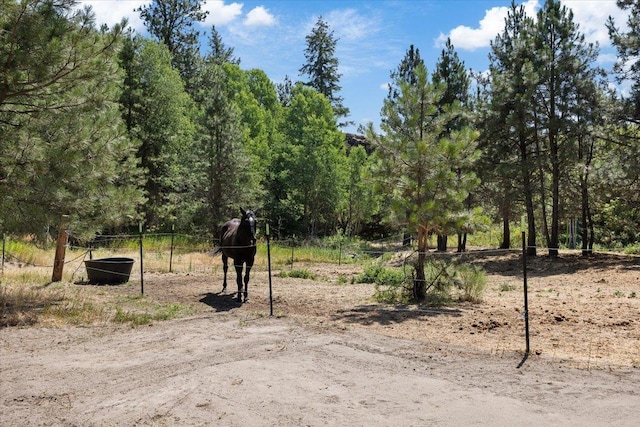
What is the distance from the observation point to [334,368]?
6430 millimetres

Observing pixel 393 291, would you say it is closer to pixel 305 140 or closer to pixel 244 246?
pixel 244 246

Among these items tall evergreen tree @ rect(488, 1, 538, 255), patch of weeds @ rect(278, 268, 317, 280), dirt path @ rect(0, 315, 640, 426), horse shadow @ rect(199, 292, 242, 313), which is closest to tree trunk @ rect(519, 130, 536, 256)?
tall evergreen tree @ rect(488, 1, 538, 255)

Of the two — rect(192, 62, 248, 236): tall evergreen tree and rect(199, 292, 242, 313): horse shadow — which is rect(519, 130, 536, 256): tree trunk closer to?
rect(192, 62, 248, 236): tall evergreen tree

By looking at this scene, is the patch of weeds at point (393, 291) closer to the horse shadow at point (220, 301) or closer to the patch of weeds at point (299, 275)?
the patch of weeds at point (299, 275)

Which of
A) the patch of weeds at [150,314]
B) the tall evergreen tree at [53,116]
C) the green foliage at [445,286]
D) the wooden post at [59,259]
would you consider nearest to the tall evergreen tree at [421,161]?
the green foliage at [445,286]

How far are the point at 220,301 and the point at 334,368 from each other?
5.94 m

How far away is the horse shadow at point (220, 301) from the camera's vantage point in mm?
11031

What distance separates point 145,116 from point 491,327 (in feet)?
87.0

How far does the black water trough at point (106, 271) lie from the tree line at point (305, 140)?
85.6 inches

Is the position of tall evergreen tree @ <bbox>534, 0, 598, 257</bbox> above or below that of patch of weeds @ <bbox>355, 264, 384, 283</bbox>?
above

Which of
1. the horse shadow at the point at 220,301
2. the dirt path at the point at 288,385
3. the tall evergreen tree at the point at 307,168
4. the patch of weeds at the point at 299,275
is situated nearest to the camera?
the dirt path at the point at 288,385

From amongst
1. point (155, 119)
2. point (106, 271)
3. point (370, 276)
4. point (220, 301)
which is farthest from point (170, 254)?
point (155, 119)

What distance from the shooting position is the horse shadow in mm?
11031

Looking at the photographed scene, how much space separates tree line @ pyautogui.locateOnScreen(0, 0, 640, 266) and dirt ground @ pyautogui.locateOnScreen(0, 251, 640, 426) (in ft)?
7.25
